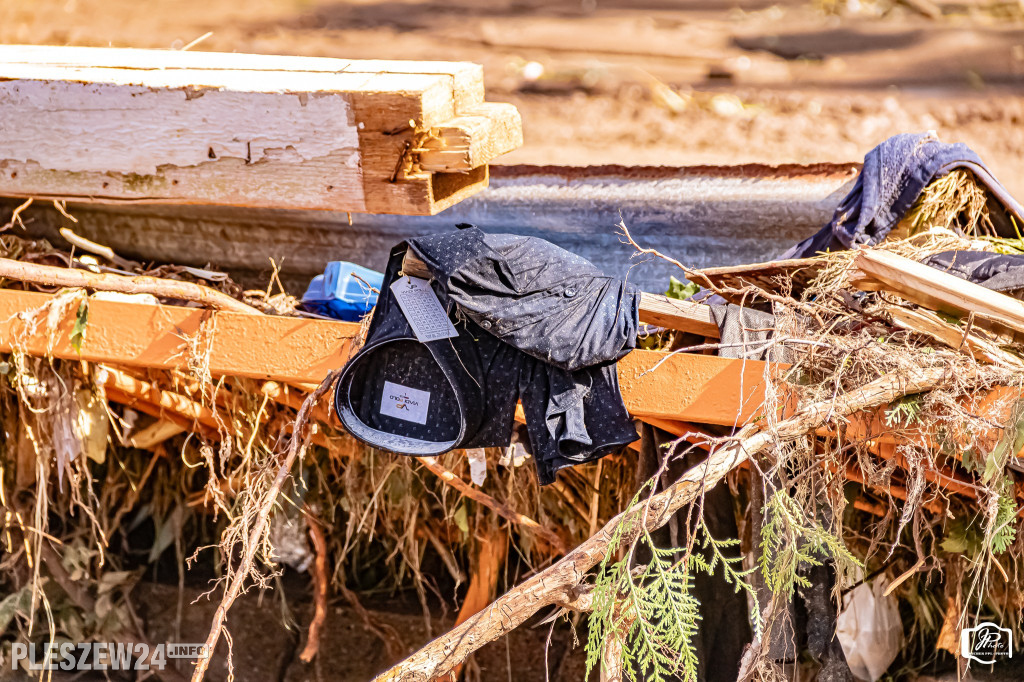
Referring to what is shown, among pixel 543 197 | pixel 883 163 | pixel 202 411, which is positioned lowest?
pixel 202 411

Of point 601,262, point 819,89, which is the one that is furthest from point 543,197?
point 819,89

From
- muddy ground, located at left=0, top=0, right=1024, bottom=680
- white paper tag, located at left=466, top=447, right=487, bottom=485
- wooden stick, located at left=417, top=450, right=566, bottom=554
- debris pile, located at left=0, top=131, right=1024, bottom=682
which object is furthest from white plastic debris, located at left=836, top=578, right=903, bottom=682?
muddy ground, located at left=0, top=0, right=1024, bottom=680

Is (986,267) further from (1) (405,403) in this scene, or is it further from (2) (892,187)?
(1) (405,403)

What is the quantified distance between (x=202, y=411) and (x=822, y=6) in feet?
23.9

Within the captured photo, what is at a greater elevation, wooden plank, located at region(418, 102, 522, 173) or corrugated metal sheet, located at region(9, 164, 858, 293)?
wooden plank, located at region(418, 102, 522, 173)

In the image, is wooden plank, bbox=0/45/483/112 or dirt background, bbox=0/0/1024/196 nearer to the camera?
wooden plank, bbox=0/45/483/112

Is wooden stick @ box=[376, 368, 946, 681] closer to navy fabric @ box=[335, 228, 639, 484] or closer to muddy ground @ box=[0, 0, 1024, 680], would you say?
navy fabric @ box=[335, 228, 639, 484]

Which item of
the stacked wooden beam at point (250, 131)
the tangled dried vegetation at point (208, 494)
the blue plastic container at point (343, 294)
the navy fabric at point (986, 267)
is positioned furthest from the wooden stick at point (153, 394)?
the navy fabric at point (986, 267)

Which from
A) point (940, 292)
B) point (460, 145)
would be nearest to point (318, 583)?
point (460, 145)

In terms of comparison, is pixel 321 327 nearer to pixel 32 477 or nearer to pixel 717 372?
pixel 717 372

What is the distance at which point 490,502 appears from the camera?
2.49 m

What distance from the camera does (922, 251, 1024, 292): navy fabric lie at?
225 cm

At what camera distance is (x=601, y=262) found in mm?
3121

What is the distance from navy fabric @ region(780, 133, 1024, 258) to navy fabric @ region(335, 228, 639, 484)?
94cm
